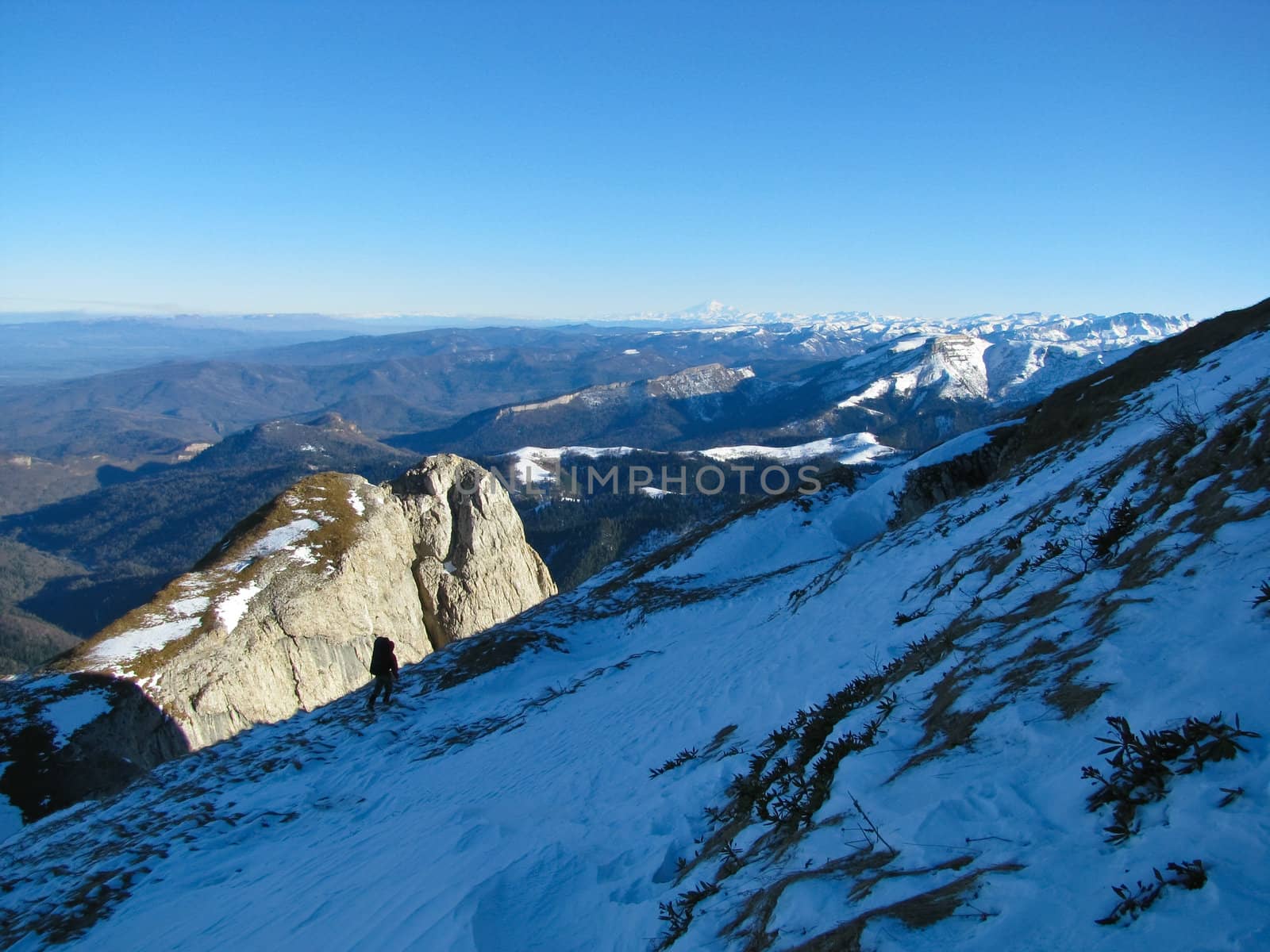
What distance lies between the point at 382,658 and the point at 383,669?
38 cm

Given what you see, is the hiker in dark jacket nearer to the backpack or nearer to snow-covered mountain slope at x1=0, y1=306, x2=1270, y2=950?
the backpack

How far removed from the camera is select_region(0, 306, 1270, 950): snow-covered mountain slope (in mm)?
3471

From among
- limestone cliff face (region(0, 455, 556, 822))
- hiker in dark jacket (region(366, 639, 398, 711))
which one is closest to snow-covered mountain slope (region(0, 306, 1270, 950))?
hiker in dark jacket (region(366, 639, 398, 711))

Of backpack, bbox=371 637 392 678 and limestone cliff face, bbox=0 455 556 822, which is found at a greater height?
backpack, bbox=371 637 392 678

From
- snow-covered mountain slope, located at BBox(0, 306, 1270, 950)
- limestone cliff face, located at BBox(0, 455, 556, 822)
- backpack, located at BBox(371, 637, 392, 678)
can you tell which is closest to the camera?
snow-covered mountain slope, located at BBox(0, 306, 1270, 950)

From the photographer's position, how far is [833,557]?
28781 mm

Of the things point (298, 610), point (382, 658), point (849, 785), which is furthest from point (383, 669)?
point (298, 610)

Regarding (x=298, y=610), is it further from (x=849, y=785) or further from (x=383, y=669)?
(x=849, y=785)

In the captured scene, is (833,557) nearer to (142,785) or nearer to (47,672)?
(142,785)

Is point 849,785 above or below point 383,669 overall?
above

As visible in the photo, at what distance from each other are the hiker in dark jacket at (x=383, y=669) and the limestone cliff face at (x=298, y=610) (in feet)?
57.7

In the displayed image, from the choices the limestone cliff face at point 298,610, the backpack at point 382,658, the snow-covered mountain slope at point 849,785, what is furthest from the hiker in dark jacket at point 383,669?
the limestone cliff face at point 298,610

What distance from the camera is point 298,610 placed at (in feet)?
125

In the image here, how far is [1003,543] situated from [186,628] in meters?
38.5
